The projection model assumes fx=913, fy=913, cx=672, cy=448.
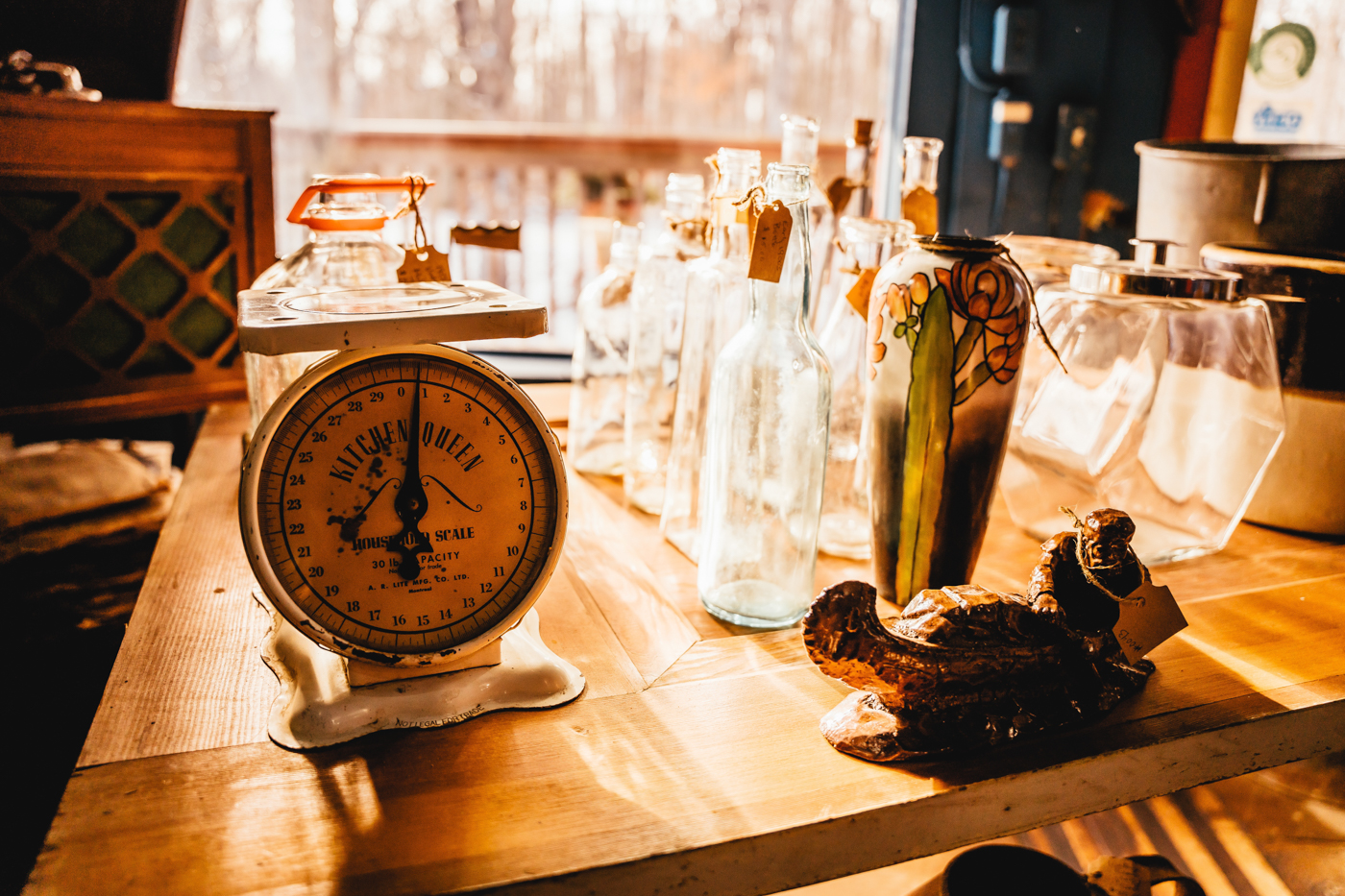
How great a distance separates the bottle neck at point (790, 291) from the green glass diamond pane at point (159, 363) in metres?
1.05

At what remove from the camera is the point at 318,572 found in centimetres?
66

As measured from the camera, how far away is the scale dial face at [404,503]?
0.64 m

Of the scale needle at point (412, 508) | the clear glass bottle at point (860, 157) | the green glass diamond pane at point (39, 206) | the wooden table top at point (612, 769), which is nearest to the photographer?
the wooden table top at point (612, 769)

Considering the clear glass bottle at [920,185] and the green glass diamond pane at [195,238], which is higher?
the clear glass bottle at [920,185]

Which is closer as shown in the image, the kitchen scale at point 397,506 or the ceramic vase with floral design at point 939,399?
the kitchen scale at point 397,506

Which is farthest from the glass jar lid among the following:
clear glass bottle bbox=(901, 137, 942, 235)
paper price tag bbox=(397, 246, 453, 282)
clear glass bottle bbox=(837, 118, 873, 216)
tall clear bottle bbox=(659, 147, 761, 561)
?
paper price tag bbox=(397, 246, 453, 282)

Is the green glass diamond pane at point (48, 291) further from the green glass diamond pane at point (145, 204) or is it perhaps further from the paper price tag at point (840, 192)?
the paper price tag at point (840, 192)

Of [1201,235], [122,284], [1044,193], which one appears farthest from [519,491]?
[1044,193]

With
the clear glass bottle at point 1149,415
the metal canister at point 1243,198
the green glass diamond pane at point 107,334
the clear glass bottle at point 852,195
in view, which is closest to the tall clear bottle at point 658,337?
the clear glass bottle at point 852,195

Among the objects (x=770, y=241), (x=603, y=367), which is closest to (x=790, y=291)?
(x=770, y=241)

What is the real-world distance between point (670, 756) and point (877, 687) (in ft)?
0.52

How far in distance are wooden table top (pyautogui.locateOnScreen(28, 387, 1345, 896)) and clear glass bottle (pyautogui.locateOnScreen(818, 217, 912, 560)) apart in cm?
26

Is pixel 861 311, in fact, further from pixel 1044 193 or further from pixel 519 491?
pixel 1044 193

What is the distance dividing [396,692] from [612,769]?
18 cm
